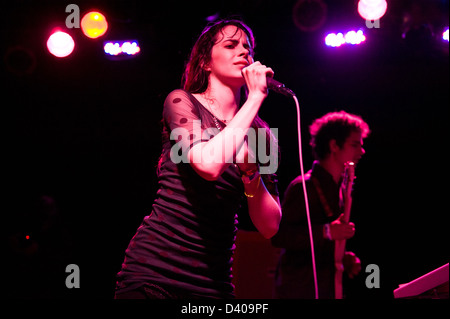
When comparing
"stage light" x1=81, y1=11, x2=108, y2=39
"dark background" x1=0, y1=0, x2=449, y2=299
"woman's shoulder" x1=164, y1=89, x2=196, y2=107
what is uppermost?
"stage light" x1=81, y1=11, x2=108, y2=39

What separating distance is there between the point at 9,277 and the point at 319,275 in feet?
11.3

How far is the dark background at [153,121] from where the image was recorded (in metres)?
4.96

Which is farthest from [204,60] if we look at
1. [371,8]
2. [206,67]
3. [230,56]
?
[371,8]

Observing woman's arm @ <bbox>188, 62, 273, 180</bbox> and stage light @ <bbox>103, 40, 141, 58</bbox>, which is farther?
stage light @ <bbox>103, 40, 141, 58</bbox>

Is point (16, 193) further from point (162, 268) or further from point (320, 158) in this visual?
point (162, 268)

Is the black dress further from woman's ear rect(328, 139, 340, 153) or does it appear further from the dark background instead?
the dark background

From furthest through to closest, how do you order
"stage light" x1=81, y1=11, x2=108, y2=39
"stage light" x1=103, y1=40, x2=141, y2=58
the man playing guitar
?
"stage light" x1=103, y1=40, x2=141, y2=58 → "stage light" x1=81, y1=11, x2=108, y2=39 → the man playing guitar

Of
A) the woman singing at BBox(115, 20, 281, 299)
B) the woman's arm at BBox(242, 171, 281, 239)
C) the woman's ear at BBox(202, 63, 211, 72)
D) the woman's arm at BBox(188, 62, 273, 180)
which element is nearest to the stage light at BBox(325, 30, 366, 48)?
the woman's ear at BBox(202, 63, 211, 72)

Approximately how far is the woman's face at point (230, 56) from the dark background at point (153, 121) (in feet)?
9.81

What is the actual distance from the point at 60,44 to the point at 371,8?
3.21 metres

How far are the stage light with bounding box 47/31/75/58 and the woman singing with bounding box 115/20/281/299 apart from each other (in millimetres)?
3773

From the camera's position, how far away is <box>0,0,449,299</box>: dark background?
496 cm

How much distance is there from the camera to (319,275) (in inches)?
130

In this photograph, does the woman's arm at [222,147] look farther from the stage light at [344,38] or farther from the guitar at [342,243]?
the stage light at [344,38]
